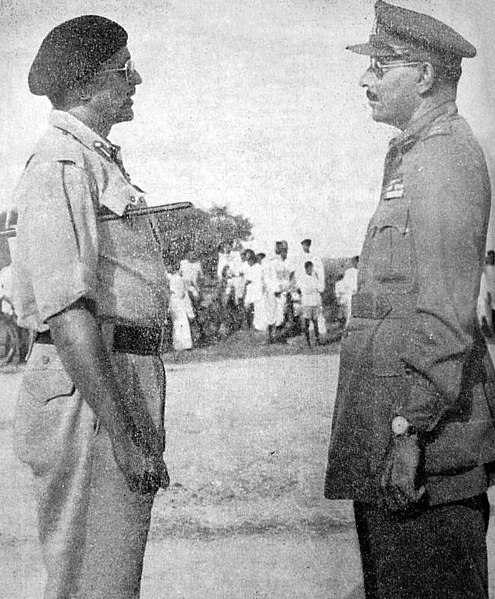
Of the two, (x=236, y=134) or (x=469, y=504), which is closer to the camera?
(x=469, y=504)

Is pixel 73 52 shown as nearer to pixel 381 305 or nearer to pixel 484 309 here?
pixel 381 305

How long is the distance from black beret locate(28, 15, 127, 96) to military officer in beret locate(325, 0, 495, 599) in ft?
2.54

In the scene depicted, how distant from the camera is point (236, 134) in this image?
2.44 meters

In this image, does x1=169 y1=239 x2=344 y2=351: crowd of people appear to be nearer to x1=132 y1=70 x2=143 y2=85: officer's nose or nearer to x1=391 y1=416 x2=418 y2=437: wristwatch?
x1=391 y1=416 x2=418 y2=437: wristwatch

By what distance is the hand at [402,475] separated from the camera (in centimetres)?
212

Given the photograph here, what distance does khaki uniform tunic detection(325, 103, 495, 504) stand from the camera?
2.16 meters

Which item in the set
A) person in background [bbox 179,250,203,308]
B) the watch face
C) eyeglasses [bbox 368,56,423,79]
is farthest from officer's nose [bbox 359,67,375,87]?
the watch face

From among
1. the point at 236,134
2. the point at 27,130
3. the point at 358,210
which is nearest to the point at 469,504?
the point at 358,210

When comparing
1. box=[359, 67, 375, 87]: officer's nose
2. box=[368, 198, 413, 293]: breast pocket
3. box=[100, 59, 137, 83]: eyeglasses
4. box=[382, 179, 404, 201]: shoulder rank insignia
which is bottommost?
box=[368, 198, 413, 293]: breast pocket

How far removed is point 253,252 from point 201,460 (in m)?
0.62

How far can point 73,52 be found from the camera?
2.29 meters

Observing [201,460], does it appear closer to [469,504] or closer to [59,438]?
[59,438]

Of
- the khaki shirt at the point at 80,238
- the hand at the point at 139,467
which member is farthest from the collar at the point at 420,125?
the hand at the point at 139,467

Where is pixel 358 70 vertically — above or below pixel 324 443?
above
